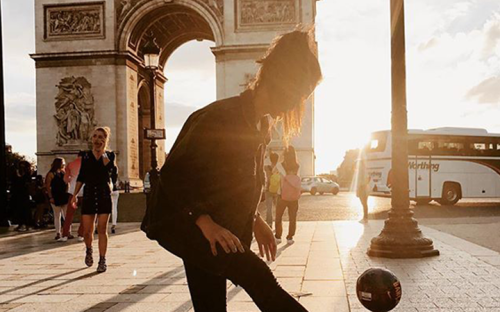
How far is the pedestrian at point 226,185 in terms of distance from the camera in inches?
96.0

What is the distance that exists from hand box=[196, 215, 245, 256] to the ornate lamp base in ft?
19.7

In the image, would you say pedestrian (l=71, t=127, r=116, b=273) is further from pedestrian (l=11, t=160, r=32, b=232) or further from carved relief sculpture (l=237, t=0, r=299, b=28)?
carved relief sculpture (l=237, t=0, r=299, b=28)

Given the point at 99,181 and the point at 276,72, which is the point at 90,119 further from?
the point at 276,72

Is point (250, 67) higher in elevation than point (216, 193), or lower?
higher

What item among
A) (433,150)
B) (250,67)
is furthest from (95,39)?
(433,150)

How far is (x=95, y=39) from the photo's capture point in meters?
33.9

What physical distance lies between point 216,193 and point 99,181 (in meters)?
5.34

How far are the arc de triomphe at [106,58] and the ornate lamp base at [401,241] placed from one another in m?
25.3

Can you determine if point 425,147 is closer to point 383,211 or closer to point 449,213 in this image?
point 383,211

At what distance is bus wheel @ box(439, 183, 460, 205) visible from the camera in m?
23.3

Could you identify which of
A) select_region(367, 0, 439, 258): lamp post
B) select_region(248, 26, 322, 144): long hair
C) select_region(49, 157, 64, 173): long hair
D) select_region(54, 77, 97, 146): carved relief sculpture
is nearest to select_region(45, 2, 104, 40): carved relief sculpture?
select_region(54, 77, 97, 146): carved relief sculpture

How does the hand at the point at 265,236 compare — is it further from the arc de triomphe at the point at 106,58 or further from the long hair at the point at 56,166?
the arc de triomphe at the point at 106,58

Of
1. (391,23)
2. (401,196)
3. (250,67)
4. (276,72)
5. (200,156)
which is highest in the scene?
(250,67)

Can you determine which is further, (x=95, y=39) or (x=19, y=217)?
(x=95, y=39)
